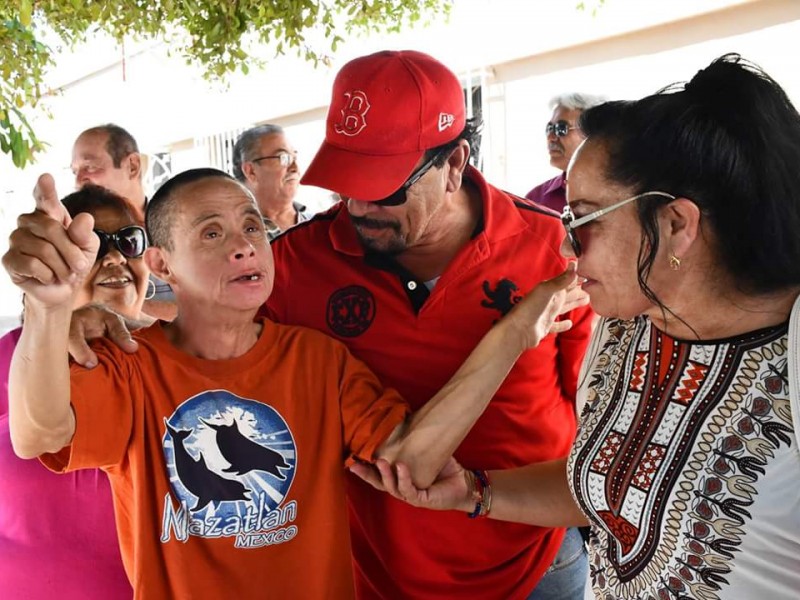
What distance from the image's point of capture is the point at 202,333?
208cm

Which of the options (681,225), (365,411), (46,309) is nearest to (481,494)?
(365,411)

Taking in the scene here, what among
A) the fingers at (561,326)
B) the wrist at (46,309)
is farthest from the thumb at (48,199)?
the fingers at (561,326)

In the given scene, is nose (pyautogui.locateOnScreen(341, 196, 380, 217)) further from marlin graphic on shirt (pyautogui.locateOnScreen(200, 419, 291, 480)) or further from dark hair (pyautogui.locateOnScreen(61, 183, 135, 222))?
dark hair (pyautogui.locateOnScreen(61, 183, 135, 222))

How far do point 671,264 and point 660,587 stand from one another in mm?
655

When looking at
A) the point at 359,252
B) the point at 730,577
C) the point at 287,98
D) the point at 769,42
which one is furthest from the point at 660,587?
the point at 287,98

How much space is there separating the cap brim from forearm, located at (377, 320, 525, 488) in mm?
516

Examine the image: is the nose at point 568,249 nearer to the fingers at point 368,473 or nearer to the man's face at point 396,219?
the man's face at point 396,219

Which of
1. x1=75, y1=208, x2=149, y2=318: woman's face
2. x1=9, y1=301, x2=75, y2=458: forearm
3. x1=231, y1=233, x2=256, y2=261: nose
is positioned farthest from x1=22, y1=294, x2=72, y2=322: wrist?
x1=75, y1=208, x2=149, y2=318: woman's face

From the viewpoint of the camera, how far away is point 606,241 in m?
1.67

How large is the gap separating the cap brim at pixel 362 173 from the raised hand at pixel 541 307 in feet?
1.53

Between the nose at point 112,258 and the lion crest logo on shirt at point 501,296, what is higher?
the nose at point 112,258

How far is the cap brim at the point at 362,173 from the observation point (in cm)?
214

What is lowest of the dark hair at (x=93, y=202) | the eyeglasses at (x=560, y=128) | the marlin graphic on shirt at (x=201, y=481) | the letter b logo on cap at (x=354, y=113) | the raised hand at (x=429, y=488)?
the raised hand at (x=429, y=488)

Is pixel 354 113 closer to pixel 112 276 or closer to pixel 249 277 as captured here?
pixel 249 277
